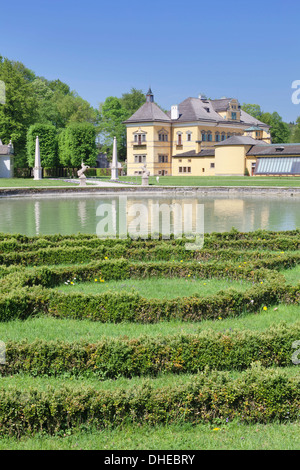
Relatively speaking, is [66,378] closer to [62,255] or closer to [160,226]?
[62,255]

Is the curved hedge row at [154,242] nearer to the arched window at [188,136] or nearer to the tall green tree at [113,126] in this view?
the arched window at [188,136]

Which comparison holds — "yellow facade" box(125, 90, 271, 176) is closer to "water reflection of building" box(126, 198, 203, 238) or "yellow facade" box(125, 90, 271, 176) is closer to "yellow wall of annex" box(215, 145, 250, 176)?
"yellow wall of annex" box(215, 145, 250, 176)

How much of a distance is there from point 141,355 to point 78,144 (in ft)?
159

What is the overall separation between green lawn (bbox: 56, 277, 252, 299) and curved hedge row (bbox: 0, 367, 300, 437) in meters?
3.88

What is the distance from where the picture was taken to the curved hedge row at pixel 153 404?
4164 millimetres

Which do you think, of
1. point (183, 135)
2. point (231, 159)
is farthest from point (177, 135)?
point (231, 159)

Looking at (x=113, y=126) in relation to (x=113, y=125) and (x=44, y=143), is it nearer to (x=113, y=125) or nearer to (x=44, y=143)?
(x=113, y=125)

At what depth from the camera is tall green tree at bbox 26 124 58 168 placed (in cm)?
5141

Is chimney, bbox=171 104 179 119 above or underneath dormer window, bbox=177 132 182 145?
above

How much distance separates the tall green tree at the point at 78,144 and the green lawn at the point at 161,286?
43954 millimetres

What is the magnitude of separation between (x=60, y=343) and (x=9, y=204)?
23.8m

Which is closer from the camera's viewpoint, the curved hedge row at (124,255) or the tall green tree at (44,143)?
the curved hedge row at (124,255)

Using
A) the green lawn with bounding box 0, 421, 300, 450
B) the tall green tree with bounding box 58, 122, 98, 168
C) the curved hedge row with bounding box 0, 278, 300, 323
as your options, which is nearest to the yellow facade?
the tall green tree with bounding box 58, 122, 98, 168

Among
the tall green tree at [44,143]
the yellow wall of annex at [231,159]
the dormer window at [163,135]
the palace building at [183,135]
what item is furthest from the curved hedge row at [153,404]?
the dormer window at [163,135]
